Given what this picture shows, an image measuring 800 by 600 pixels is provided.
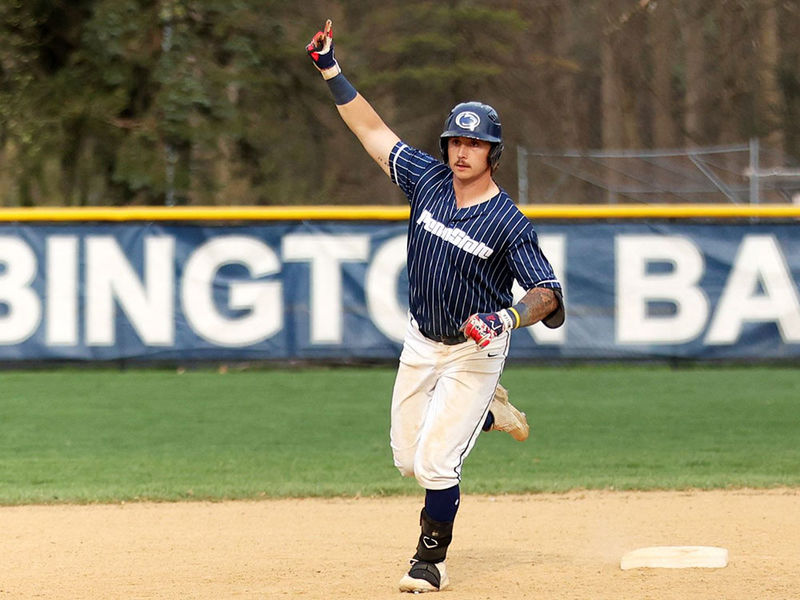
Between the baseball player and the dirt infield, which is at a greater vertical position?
the baseball player

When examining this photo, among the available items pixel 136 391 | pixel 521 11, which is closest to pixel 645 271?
pixel 136 391

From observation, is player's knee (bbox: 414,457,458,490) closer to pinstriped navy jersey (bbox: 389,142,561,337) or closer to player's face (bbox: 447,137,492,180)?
pinstriped navy jersey (bbox: 389,142,561,337)

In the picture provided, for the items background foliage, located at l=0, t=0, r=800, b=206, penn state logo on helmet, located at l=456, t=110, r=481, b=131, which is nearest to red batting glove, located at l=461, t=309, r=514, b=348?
penn state logo on helmet, located at l=456, t=110, r=481, b=131

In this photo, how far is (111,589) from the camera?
Result: 17.6 ft

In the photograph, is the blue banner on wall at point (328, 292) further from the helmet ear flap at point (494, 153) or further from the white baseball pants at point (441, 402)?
the helmet ear flap at point (494, 153)

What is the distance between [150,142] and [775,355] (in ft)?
31.4

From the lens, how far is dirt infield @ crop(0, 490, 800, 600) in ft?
17.5

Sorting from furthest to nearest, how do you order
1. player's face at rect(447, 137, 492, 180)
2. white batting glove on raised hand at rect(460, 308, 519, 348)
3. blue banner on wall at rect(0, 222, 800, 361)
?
blue banner on wall at rect(0, 222, 800, 361) → player's face at rect(447, 137, 492, 180) → white batting glove on raised hand at rect(460, 308, 519, 348)

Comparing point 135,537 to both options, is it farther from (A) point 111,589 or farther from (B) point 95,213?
(B) point 95,213

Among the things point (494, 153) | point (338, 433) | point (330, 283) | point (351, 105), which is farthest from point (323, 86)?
point (494, 153)

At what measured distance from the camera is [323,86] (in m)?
22.6

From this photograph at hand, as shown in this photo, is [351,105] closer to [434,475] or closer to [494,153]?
[494,153]

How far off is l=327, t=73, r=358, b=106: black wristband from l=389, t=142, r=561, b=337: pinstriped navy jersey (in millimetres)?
536

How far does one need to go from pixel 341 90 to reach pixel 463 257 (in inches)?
37.8
